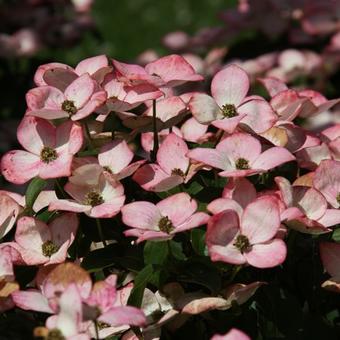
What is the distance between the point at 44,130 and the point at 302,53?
6.63 ft

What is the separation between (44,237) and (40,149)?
0.14m

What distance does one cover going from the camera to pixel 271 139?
1.45 m

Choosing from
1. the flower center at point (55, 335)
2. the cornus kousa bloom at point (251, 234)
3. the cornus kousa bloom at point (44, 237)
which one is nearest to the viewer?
the flower center at point (55, 335)

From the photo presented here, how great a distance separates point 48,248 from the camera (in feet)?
4.37

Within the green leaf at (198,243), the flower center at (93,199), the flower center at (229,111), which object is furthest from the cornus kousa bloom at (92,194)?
the flower center at (229,111)

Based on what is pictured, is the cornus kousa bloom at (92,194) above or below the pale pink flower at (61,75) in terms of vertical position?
below

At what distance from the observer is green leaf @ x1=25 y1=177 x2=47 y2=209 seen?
4.57ft

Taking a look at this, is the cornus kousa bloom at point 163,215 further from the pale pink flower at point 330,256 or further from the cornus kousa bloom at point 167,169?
the pale pink flower at point 330,256

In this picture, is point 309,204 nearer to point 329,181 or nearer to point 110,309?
point 329,181

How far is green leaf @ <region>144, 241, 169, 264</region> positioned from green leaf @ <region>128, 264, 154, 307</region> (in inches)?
0.6

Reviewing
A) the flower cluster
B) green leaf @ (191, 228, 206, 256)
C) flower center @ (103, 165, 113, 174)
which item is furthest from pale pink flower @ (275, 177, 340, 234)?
flower center @ (103, 165, 113, 174)

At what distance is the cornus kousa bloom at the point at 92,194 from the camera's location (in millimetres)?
1311

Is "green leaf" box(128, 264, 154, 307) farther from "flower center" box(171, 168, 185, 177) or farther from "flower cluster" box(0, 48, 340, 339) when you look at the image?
"flower center" box(171, 168, 185, 177)

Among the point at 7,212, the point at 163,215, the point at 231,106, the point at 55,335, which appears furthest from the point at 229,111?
the point at 55,335
